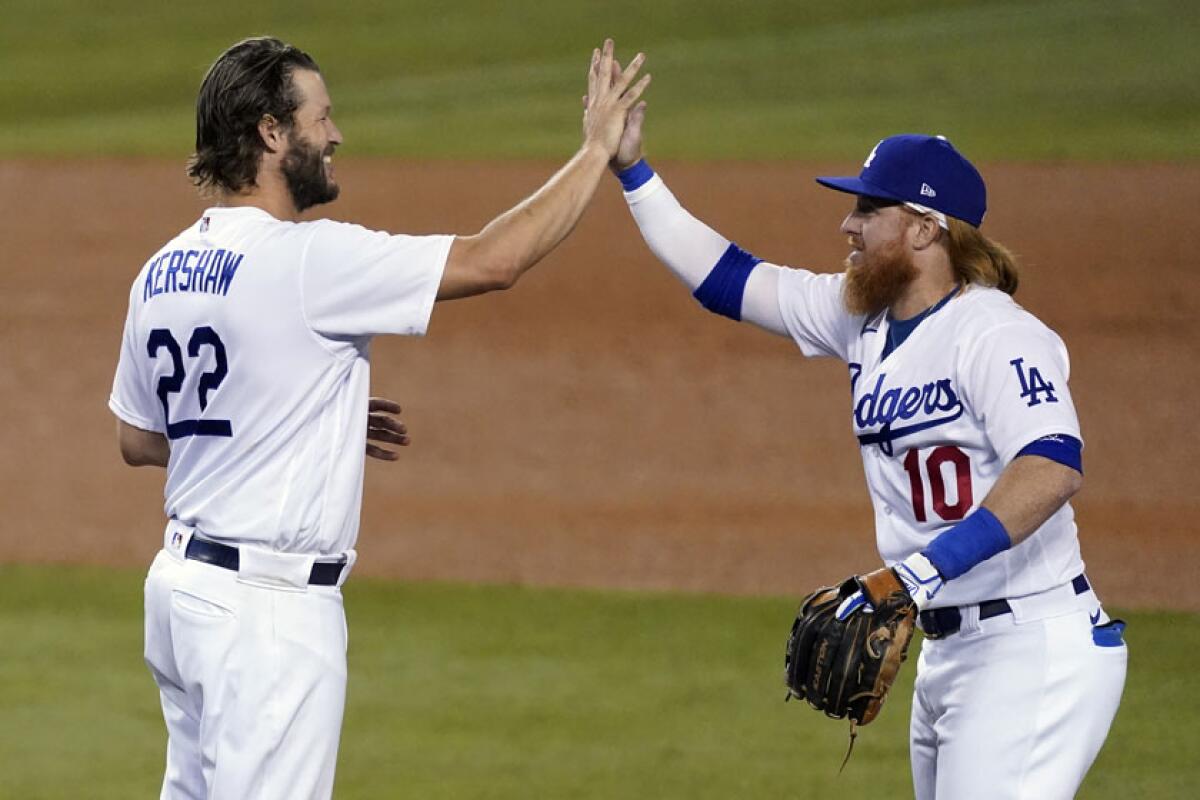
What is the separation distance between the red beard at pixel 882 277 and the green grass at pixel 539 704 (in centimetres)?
236

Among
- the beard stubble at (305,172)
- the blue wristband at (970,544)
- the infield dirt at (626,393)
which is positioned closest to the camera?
the blue wristband at (970,544)

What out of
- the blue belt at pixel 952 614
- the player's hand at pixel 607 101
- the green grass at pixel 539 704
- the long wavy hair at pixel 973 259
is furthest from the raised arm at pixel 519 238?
the green grass at pixel 539 704

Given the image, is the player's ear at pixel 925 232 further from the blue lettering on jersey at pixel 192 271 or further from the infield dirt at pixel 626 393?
the infield dirt at pixel 626 393

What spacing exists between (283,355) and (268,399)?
9cm

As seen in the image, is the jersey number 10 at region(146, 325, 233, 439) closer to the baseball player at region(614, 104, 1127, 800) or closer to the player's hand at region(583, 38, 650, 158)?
the player's hand at region(583, 38, 650, 158)

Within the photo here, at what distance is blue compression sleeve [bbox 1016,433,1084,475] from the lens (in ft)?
11.2

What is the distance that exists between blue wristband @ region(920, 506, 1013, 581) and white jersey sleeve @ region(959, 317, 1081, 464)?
7.3 inches

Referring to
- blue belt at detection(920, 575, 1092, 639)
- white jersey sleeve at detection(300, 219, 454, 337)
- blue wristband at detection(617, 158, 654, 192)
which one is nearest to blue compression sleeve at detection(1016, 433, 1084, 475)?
blue belt at detection(920, 575, 1092, 639)

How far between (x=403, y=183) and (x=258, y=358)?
35.4ft

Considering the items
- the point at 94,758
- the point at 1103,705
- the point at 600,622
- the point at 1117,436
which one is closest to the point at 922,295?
the point at 1103,705

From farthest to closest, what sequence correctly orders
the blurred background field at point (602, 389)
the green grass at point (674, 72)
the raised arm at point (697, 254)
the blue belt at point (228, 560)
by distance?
the green grass at point (674, 72) < the blurred background field at point (602, 389) < the raised arm at point (697, 254) < the blue belt at point (228, 560)

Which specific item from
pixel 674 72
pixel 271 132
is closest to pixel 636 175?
pixel 271 132

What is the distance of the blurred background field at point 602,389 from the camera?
6.38 meters

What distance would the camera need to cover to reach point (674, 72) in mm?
17859
